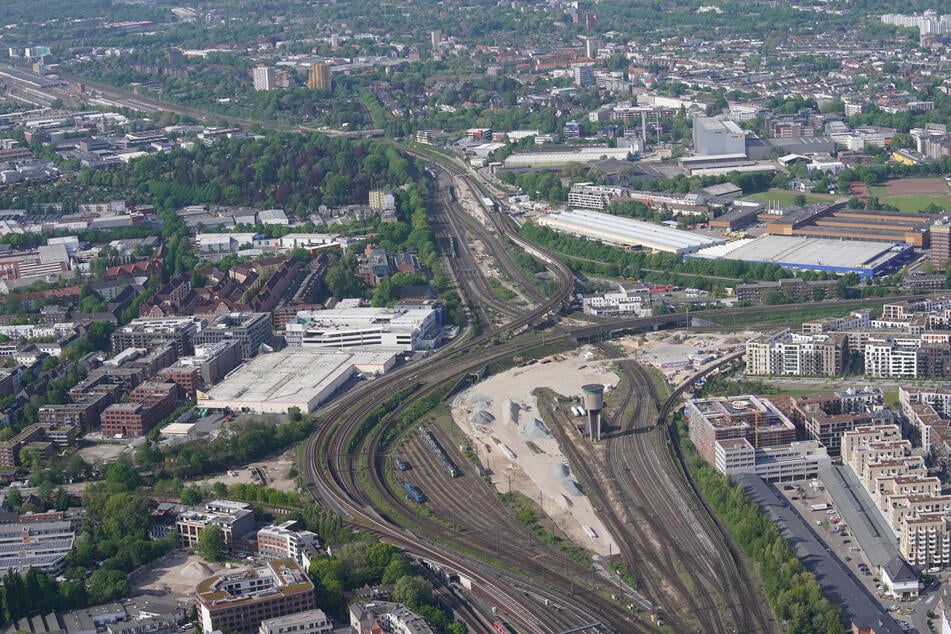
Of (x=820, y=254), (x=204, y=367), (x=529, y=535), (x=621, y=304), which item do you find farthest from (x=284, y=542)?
(x=820, y=254)

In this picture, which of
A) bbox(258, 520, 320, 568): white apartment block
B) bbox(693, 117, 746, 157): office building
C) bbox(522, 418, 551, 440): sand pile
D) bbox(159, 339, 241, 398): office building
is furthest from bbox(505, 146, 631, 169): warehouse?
bbox(258, 520, 320, 568): white apartment block

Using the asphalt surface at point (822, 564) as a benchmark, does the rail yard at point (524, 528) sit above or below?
below

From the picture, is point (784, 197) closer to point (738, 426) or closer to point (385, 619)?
point (738, 426)

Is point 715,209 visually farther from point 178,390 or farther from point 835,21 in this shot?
point 835,21

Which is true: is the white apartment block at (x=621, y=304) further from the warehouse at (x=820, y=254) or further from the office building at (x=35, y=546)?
the office building at (x=35, y=546)

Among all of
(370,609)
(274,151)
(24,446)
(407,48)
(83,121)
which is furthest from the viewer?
(407,48)

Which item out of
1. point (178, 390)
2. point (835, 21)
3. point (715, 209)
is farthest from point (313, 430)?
point (835, 21)

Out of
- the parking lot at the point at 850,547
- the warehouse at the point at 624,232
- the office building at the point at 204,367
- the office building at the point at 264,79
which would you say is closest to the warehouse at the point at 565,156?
the warehouse at the point at 624,232
